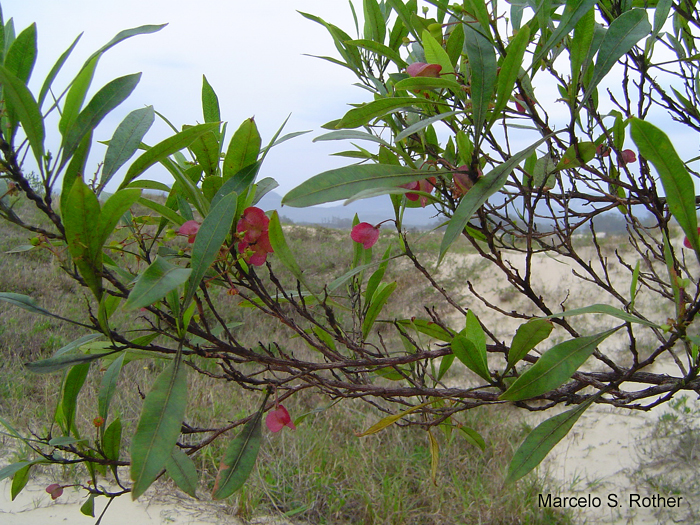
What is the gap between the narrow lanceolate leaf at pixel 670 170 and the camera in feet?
1.15

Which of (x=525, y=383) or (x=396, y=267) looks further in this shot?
(x=396, y=267)

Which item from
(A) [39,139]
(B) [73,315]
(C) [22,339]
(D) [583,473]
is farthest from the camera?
(B) [73,315]

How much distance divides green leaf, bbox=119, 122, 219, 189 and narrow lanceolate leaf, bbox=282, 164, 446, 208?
0.12m

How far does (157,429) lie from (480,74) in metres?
0.46

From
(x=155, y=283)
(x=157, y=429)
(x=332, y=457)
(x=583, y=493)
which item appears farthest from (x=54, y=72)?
(x=583, y=493)

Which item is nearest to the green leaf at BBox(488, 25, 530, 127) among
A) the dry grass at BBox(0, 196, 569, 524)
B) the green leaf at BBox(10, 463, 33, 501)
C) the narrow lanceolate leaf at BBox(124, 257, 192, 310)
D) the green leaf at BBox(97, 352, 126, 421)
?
the narrow lanceolate leaf at BBox(124, 257, 192, 310)

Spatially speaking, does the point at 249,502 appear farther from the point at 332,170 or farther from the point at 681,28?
the point at 681,28

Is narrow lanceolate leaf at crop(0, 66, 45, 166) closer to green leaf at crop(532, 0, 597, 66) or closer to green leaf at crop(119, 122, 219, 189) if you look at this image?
green leaf at crop(119, 122, 219, 189)

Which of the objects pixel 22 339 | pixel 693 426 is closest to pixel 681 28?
pixel 693 426

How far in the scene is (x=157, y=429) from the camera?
0.38 metres

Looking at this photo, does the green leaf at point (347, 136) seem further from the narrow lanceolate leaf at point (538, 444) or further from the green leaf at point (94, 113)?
the narrow lanceolate leaf at point (538, 444)

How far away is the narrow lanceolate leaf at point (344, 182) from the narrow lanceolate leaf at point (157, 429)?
213mm

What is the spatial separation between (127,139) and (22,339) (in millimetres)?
3771

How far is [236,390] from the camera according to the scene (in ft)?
9.90
